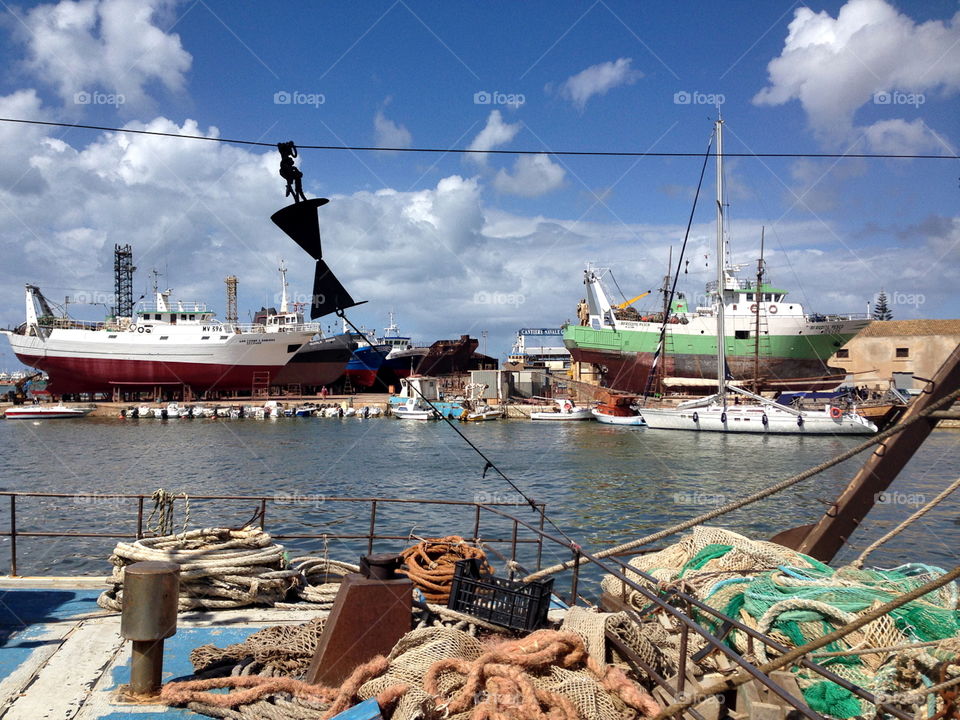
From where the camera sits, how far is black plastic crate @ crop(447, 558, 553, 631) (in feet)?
16.4

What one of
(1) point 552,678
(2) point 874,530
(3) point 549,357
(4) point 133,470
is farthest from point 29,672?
(3) point 549,357

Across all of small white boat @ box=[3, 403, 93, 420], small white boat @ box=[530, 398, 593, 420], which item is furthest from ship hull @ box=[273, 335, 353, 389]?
small white boat @ box=[530, 398, 593, 420]

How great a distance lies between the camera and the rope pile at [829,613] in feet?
13.7

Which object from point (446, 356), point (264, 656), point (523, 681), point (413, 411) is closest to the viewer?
point (523, 681)

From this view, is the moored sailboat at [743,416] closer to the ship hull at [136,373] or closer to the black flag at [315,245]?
the black flag at [315,245]

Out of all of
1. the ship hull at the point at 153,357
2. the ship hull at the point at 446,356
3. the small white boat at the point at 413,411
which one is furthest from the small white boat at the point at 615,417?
the ship hull at the point at 153,357

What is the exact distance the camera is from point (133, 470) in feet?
83.2

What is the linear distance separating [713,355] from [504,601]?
53.8m

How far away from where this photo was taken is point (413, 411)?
5222 centimetres

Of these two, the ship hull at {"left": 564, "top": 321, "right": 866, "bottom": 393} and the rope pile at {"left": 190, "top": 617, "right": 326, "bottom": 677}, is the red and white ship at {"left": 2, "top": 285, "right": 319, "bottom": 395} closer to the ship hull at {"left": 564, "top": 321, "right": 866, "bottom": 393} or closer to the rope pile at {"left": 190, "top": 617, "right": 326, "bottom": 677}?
the ship hull at {"left": 564, "top": 321, "right": 866, "bottom": 393}

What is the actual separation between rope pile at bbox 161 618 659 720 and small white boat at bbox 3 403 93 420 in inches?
2235

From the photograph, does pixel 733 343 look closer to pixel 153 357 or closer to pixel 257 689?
pixel 153 357

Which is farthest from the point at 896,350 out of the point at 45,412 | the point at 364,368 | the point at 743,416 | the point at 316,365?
the point at 45,412

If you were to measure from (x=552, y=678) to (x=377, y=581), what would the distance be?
4.45ft
